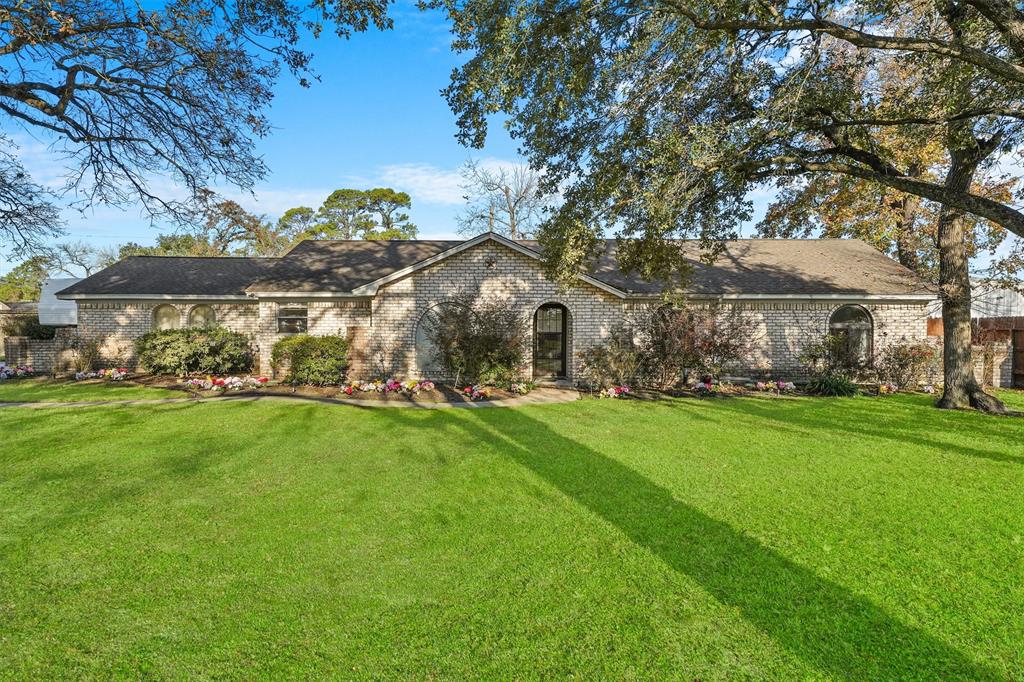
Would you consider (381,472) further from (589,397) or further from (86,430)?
(589,397)

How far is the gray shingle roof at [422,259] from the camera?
49.3 feet

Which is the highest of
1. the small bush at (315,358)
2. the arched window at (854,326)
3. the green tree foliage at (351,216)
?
the green tree foliage at (351,216)

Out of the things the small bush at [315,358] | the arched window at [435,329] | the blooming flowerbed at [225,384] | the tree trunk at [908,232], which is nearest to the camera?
the blooming flowerbed at [225,384]

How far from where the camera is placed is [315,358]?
13.1 meters

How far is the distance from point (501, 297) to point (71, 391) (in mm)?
11555

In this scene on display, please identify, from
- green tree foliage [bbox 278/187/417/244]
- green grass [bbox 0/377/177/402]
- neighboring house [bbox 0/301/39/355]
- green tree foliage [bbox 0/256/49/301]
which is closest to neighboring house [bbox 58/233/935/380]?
green grass [bbox 0/377/177/402]

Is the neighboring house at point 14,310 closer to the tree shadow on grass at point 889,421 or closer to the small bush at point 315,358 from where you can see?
the small bush at point 315,358

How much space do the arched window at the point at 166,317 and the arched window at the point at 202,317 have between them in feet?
1.49

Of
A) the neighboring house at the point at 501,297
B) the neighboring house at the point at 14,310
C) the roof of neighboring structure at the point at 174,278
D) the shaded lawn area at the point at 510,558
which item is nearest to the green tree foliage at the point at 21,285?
the neighboring house at the point at 14,310

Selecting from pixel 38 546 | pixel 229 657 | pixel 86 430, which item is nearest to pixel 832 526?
pixel 229 657

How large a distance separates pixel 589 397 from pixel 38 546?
1015cm

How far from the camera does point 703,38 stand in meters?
7.96

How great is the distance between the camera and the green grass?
1162cm

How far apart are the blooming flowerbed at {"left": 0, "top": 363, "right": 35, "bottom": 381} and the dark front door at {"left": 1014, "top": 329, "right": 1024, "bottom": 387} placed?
3083 centimetres
